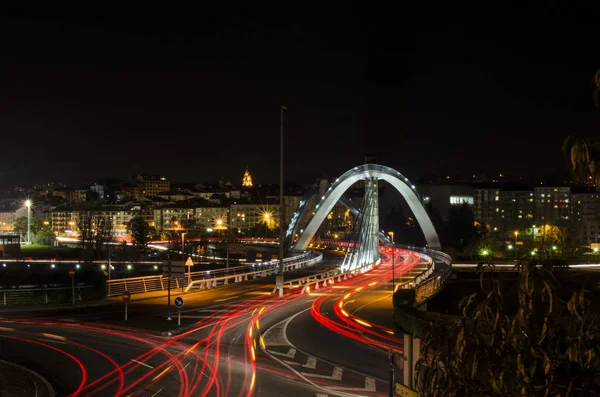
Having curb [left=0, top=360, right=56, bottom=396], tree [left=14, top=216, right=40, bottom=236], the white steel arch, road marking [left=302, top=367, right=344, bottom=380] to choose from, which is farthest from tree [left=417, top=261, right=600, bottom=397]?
tree [left=14, top=216, right=40, bottom=236]

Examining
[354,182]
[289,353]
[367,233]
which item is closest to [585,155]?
[289,353]

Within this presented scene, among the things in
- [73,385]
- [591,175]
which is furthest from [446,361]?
[73,385]

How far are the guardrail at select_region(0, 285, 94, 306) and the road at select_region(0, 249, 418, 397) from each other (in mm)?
2623

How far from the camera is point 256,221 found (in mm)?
176250

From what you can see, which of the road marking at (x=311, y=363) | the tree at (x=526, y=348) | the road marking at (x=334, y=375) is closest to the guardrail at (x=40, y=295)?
the road marking at (x=311, y=363)

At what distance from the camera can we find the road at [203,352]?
719 inches

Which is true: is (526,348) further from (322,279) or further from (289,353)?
(322,279)

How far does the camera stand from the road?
59.9ft

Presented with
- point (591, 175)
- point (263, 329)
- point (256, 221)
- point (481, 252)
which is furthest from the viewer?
point (256, 221)

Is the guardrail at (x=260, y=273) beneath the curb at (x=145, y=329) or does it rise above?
above

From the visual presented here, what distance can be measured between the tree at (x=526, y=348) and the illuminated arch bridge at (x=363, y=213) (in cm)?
5153

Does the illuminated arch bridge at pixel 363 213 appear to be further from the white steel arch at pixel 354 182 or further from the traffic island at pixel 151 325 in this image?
the traffic island at pixel 151 325

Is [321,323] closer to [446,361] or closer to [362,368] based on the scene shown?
[362,368]

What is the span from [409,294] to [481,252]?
220 ft
